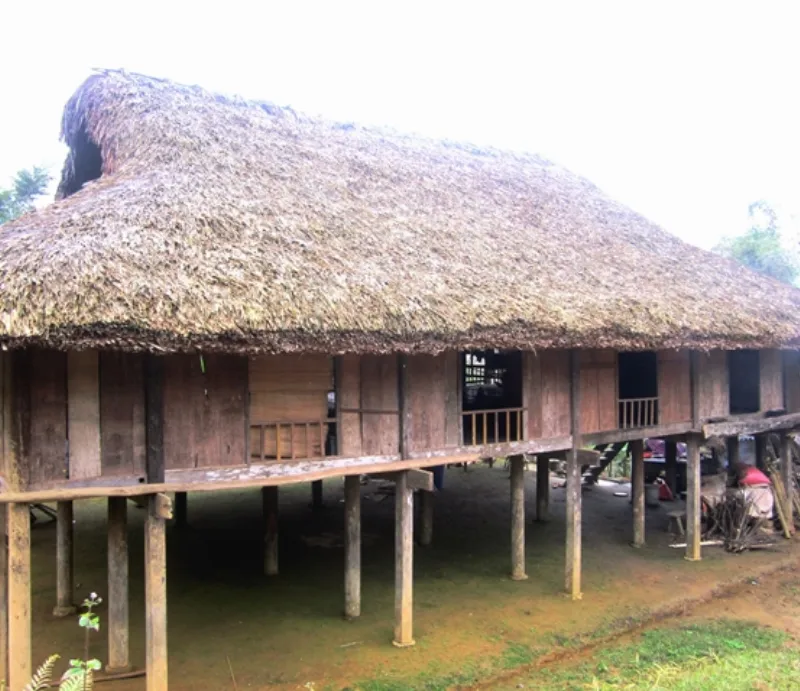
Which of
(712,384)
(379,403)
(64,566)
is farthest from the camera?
(712,384)

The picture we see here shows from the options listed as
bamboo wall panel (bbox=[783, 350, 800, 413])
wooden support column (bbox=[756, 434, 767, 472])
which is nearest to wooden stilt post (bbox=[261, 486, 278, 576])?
wooden support column (bbox=[756, 434, 767, 472])

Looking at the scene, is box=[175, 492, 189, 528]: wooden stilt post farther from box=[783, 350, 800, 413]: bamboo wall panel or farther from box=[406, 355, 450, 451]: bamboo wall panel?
box=[783, 350, 800, 413]: bamboo wall panel

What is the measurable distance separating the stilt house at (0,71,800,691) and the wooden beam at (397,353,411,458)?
28mm

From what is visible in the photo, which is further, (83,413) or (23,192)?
(23,192)

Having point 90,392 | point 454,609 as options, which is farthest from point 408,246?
point 454,609

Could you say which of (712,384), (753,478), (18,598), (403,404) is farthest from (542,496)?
(18,598)

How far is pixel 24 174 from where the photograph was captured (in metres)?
22.6

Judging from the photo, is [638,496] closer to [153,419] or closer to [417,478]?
[417,478]

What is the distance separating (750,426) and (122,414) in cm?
1147

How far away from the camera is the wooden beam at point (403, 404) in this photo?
814cm

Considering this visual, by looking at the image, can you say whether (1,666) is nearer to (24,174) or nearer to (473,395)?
(473,395)

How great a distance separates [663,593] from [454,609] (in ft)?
11.3

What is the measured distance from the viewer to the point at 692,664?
25.2 feet

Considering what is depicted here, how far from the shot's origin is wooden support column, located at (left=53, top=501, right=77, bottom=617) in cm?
923
